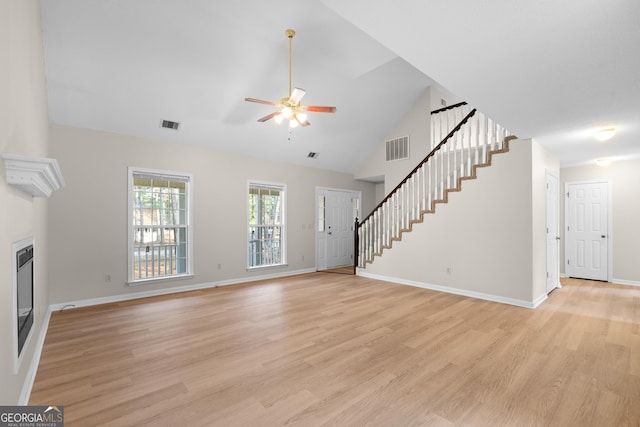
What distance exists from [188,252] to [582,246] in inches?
312

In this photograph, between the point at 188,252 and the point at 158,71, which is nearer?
the point at 158,71

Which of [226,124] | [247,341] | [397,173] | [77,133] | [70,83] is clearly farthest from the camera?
[397,173]

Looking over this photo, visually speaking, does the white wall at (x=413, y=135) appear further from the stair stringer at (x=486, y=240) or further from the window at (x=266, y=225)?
the window at (x=266, y=225)

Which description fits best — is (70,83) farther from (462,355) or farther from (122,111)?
(462,355)

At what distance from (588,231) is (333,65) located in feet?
20.1

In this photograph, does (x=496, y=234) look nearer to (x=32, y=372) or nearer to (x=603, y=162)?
(x=603, y=162)

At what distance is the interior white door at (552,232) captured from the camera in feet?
16.1

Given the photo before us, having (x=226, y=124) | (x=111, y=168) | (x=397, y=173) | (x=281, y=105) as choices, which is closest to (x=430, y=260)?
(x=397, y=173)

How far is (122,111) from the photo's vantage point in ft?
14.3

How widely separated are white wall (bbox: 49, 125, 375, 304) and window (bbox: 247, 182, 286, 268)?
22cm

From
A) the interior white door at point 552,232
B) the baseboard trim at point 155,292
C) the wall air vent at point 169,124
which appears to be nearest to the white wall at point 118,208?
the baseboard trim at point 155,292

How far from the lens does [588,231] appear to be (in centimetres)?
598

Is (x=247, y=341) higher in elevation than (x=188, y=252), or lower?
lower

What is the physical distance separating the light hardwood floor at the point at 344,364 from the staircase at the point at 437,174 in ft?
6.30
